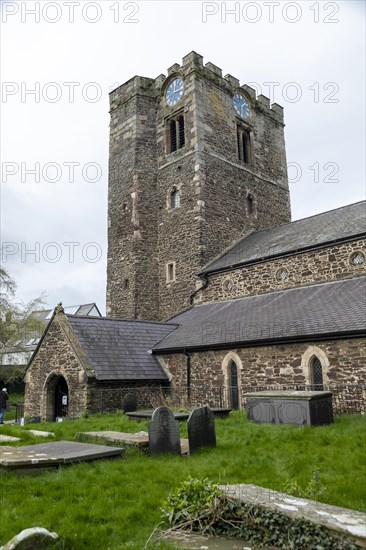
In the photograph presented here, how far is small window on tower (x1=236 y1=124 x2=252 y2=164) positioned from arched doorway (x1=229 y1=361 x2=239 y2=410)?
52.7 ft

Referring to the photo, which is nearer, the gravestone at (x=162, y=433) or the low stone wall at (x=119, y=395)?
the gravestone at (x=162, y=433)

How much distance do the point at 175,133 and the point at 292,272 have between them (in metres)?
13.2

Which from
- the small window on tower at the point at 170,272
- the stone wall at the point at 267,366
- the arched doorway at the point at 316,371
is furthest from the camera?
the small window on tower at the point at 170,272

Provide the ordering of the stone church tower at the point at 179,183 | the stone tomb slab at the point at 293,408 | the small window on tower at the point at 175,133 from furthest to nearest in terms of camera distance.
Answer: the small window on tower at the point at 175,133 → the stone church tower at the point at 179,183 → the stone tomb slab at the point at 293,408

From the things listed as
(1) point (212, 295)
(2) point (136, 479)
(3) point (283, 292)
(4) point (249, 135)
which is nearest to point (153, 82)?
(4) point (249, 135)

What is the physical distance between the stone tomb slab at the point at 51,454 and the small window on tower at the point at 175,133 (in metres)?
21.4

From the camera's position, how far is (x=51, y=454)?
7535 millimetres

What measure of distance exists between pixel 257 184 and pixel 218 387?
16.2 metres

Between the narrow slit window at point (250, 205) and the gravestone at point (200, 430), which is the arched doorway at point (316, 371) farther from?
the narrow slit window at point (250, 205)

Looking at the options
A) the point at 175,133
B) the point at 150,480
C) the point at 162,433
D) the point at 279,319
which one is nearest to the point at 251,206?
the point at 175,133

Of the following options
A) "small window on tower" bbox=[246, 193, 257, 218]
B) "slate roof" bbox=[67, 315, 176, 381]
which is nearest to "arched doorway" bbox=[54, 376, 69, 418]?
"slate roof" bbox=[67, 315, 176, 381]

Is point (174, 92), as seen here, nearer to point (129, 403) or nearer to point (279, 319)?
point (279, 319)

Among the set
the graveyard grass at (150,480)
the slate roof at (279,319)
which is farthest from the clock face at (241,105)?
the graveyard grass at (150,480)

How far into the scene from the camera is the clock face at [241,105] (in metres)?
28.6
